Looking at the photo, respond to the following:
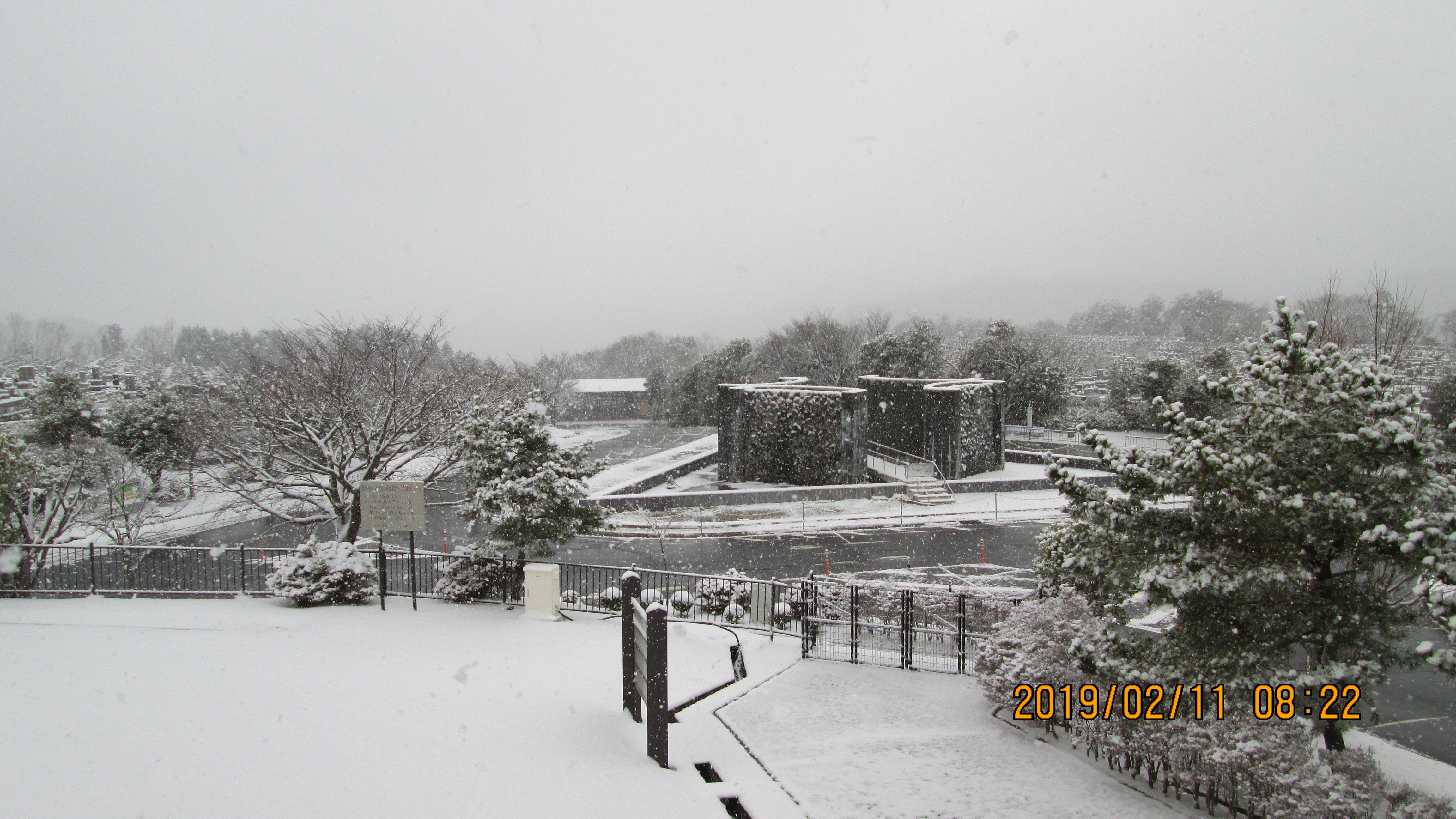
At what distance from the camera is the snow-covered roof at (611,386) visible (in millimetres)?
59438

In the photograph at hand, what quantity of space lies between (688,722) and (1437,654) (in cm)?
612

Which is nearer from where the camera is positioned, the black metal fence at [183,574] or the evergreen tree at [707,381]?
the black metal fence at [183,574]

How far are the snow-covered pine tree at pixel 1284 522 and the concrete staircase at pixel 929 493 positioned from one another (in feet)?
50.4

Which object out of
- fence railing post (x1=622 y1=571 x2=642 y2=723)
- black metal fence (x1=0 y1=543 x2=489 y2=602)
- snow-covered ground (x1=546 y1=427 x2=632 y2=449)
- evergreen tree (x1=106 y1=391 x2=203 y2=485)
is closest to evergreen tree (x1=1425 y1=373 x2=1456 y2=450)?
fence railing post (x1=622 y1=571 x2=642 y2=723)

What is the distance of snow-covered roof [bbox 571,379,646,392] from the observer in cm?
5944

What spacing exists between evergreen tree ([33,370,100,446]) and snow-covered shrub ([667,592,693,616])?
2401cm

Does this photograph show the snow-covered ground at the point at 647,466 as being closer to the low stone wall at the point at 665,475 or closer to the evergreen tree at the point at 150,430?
the low stone wall at the point at 665,475

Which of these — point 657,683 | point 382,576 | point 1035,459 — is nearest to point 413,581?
point 382,576

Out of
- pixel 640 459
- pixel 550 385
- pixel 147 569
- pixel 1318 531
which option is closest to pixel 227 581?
pixel 147 569

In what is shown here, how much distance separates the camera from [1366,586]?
6074 mm

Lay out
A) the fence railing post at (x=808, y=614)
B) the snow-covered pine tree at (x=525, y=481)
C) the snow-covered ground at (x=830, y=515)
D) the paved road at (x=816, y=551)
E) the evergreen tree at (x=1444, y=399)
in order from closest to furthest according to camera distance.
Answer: the fence railing post at (x=808, y=614) < the snow-covered pine tree at (x=525, y=481) < the paved road at (x=816, y=551) < the snow-covered ground at (x=830, y=515) < the evergreen tree at (x=1444, y=399)

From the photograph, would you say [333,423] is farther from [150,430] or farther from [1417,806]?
[1417,806]

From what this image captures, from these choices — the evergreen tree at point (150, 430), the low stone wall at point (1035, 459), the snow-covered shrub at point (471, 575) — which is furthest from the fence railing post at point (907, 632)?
the evergreen tree at point (150, 430)

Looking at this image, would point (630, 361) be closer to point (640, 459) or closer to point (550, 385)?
point (550, 385)
